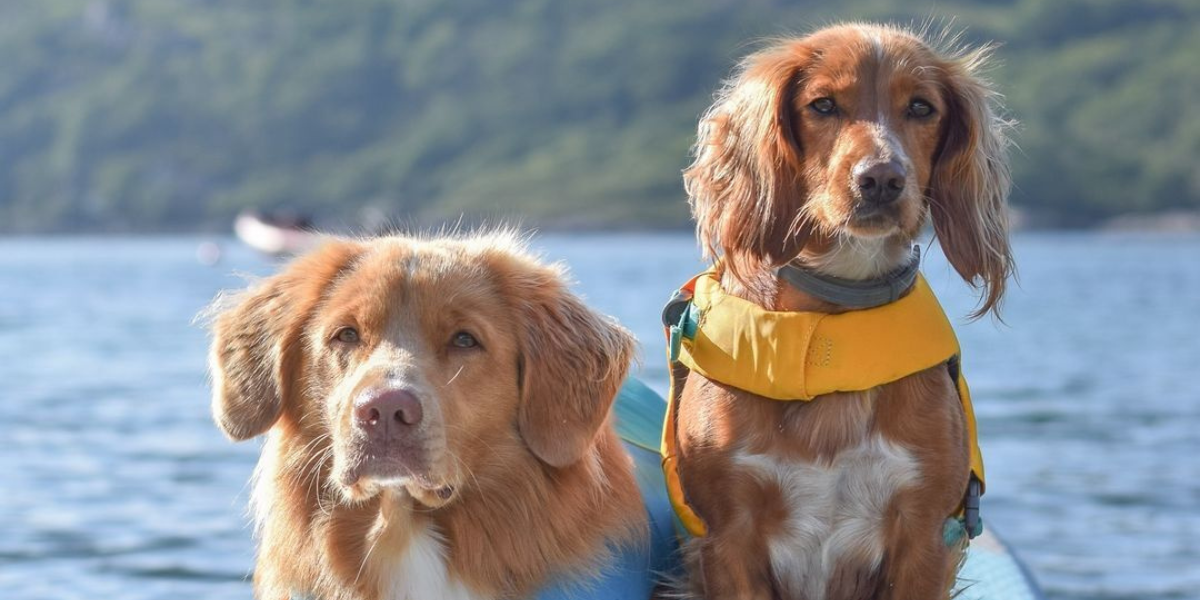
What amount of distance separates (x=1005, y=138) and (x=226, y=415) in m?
2.85

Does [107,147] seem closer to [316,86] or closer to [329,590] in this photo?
[316,86]

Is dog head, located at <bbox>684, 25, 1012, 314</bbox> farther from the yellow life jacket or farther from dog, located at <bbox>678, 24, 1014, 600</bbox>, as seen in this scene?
the yellow life jacket

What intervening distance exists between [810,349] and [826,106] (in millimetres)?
813

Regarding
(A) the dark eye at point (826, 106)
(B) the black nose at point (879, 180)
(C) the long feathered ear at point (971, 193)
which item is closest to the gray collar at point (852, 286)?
(C) the long feathered ear at point (971, 193)

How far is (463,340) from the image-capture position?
4754 mm

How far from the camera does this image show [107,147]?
160m

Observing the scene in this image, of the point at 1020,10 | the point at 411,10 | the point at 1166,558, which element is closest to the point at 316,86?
the point at 411,10

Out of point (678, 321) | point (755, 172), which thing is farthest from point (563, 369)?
point (755, 172)

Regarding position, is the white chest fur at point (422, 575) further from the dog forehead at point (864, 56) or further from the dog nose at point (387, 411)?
the dog forehead at point (864, 56)

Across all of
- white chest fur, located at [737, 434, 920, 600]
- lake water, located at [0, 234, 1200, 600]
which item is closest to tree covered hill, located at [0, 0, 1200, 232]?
lake water, located at [0, 234, 1200, 600]

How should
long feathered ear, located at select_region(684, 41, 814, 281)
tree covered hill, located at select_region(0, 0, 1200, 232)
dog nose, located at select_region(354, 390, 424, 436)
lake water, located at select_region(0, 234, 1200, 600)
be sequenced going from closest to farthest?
dog nose, located at select_region(354, 390, 424, 436)
long feathered ear, located at select_region(684, 41, 814, 281)
lake water, located at select_region(0, 234, 1200, 600)
tree covered hill, located at select_region(0, 0, 1200, 232)

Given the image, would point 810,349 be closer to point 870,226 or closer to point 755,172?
point 870,226

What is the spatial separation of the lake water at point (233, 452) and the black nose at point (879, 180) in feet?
3.83

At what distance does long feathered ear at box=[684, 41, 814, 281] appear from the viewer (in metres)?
5.05
